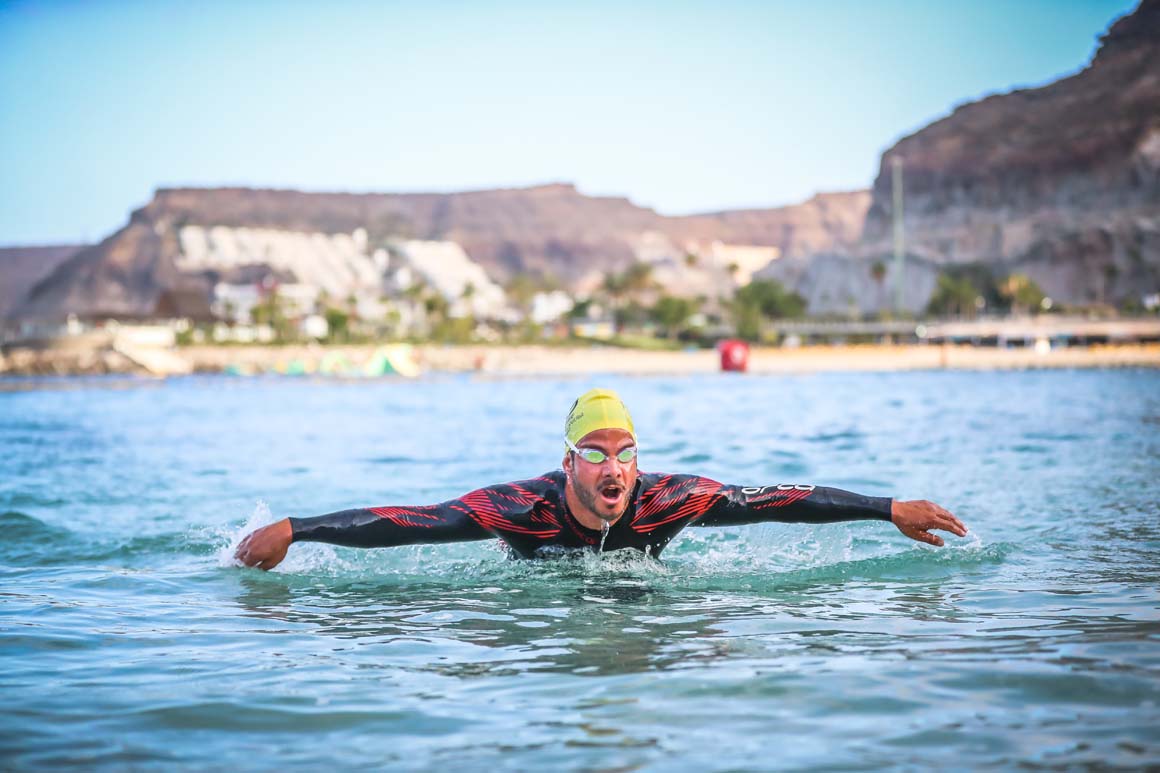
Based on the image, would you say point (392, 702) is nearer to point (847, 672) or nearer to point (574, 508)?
point (847, 672)

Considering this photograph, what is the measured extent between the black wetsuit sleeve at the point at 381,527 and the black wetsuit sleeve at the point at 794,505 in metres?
1.57

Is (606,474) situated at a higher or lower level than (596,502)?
higher

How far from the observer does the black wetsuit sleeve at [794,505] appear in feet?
22.5

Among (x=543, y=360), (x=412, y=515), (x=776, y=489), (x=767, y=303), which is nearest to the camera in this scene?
(x=412, y=515)

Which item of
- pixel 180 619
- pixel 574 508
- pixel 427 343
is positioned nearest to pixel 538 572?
pixel 574 508

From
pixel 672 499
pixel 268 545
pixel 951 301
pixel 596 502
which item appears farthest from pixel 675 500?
pixel 951 301

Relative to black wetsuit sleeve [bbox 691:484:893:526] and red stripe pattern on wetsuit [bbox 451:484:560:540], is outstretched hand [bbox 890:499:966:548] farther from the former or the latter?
red stripe pattern on wetsuit [bbox 451:484:560:540]

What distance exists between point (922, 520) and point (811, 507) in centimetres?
62

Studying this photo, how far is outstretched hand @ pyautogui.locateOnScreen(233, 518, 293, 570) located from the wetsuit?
7cm

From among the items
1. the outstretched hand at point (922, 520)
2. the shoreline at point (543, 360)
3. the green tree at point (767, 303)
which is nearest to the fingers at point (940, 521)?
the outstretched hand at point (922, 520)

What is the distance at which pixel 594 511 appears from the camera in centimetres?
670

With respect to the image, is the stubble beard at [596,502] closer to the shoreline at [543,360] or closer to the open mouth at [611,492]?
the open mouth at [611,492]

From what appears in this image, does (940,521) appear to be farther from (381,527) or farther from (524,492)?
(381,527)

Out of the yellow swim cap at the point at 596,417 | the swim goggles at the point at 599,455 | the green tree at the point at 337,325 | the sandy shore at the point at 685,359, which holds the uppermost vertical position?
the green tree at the point at 337,325
